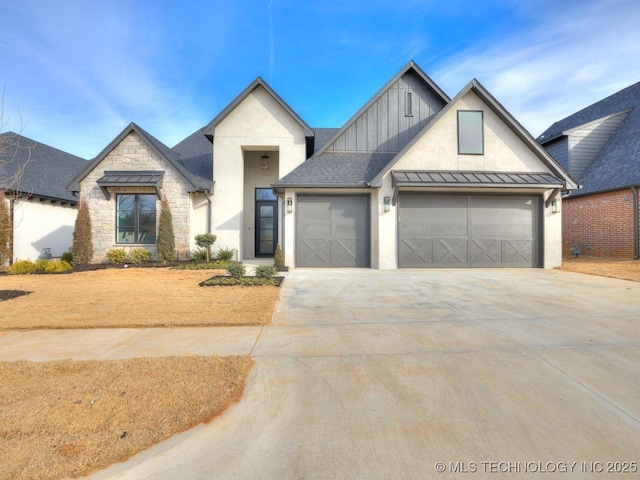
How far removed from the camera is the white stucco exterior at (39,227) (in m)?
12.8

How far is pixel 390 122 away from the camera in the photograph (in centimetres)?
1259

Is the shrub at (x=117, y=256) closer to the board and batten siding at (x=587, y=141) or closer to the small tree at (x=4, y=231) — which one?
the small tree at (x=4, y=231)

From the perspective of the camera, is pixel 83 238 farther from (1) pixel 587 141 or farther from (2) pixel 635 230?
(1) pixel 587 141

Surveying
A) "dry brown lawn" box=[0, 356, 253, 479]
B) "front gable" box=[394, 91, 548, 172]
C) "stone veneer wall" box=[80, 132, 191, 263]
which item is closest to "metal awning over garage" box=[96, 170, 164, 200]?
"stone veneer wall" box=[80, 132, 191, 263]

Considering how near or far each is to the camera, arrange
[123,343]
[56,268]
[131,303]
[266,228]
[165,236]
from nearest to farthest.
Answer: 1. [123,343]
2. [131,303]
3. [56,268]
4. [165,236]
5. [266,228]

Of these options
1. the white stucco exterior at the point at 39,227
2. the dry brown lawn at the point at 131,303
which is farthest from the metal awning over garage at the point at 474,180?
the white stucco exterior at the point at 39,227

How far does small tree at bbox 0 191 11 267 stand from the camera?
36.3ft

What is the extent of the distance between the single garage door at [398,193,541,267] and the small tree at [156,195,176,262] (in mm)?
8927

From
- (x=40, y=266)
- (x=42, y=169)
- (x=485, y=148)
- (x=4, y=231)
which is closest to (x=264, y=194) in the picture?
(x=40, y=266)

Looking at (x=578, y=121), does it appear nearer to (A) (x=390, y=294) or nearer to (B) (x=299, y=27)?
(B) (x=299, y=27)

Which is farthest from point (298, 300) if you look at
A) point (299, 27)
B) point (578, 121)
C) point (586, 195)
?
point (578, 121)

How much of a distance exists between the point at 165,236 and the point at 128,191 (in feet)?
8.83

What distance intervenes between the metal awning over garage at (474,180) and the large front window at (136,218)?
9.95 metres

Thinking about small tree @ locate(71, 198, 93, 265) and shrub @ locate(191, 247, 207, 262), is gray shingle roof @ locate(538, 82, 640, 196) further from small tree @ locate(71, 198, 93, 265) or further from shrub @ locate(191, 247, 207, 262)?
small tree @ locate(71, 198, 93, 265)
